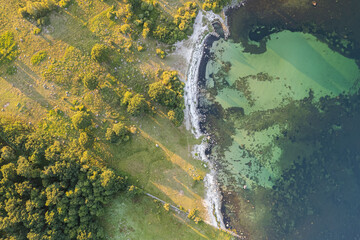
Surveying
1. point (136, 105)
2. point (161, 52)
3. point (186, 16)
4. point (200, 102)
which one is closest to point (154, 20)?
point (186, 16)

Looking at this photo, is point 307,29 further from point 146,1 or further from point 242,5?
point 146,1

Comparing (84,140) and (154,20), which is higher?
(154,20)

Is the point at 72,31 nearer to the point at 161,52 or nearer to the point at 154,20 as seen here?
the point at 154,20

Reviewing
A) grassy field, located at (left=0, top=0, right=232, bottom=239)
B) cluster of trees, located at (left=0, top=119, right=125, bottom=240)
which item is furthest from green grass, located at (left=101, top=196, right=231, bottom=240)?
cluster of trees, located at (left=0, top=119, right=125, bottom=240)

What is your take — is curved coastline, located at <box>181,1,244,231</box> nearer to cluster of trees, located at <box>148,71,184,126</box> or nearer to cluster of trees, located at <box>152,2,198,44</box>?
cluster of trees, located at <box>152,2,198,44</box>

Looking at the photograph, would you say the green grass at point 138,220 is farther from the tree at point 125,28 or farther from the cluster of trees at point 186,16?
the cluster of trees at point 186,16

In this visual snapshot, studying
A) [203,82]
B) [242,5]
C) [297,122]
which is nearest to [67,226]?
[203,82]
